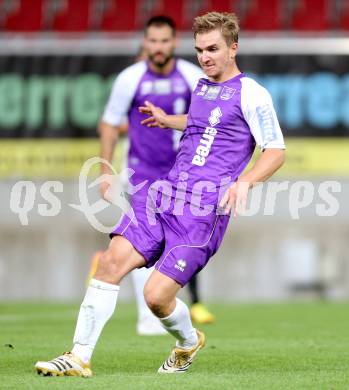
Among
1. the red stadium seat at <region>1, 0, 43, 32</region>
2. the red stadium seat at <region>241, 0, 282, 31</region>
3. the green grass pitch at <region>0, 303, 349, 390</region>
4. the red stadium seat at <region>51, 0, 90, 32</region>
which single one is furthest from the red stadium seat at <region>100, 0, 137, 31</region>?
the green grass pitch at <region>0, 303, 349, 390</region>

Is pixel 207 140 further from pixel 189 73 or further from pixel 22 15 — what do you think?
pixel 22 15

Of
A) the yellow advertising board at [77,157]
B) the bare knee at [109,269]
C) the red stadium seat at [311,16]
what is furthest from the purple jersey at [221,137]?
the red stadium seat at [311,16]

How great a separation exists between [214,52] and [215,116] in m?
0.33

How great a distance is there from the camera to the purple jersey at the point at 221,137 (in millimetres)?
6094

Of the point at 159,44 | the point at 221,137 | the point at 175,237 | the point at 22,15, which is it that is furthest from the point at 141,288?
the point at 22,15

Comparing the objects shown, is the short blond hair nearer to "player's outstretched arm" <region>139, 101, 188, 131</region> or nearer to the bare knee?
"player's outstretched arm" <region>139, 101, 188, 131</region>

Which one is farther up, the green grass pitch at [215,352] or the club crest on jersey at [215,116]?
the club crest on jersey at [215,116]

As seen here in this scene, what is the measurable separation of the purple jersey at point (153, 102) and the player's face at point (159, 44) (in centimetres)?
12

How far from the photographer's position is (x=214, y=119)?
6.17 m

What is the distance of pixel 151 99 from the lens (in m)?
8.92

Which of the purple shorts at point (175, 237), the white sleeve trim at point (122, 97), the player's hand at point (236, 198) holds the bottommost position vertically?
the purple shorts at point (175, 237)

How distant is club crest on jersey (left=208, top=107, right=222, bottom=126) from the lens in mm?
6160

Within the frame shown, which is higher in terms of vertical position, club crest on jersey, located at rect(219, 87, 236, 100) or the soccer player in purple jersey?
club crest on jersey, located at rect(219, 87, 236, 100)

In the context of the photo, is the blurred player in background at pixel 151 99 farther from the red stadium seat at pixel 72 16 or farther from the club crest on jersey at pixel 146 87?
the red stadium seat at pixel 72 16
